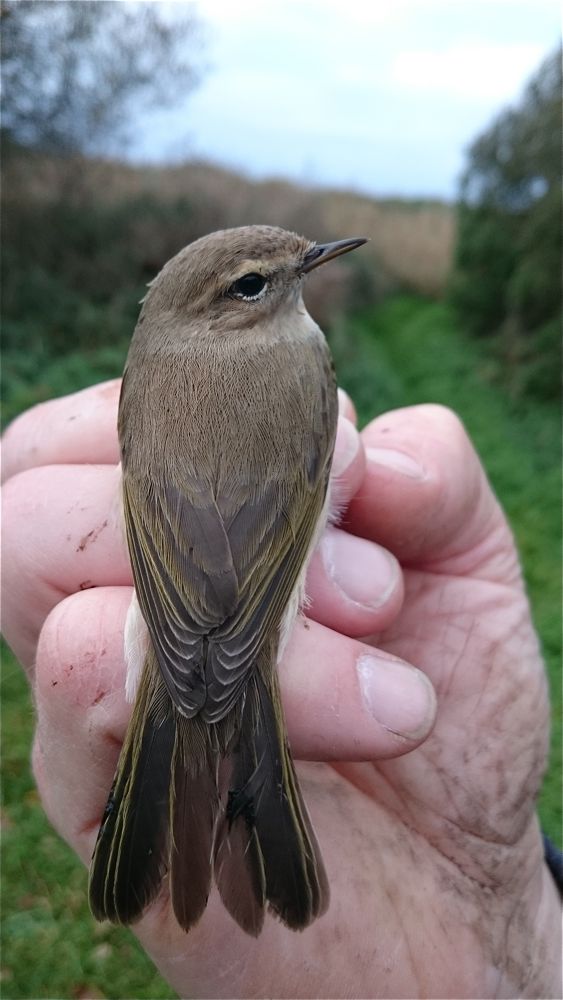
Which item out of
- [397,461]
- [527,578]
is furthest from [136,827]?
[527,578]

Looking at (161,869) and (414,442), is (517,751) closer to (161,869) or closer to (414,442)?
(414,442)

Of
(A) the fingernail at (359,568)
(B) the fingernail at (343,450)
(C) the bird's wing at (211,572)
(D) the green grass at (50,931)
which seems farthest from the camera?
(D) the green grass at (50,931)

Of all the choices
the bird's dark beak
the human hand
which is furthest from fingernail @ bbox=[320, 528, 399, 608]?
the bird's dark beak

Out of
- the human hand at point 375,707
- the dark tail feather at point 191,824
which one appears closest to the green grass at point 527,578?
the human hand at point 375,707

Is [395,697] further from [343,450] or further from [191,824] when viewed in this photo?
[343,450]

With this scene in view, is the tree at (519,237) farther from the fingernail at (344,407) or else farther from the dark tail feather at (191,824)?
the dark tail feather at (191,824)

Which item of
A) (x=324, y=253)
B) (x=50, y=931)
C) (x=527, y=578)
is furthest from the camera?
(x=527, y=578)
